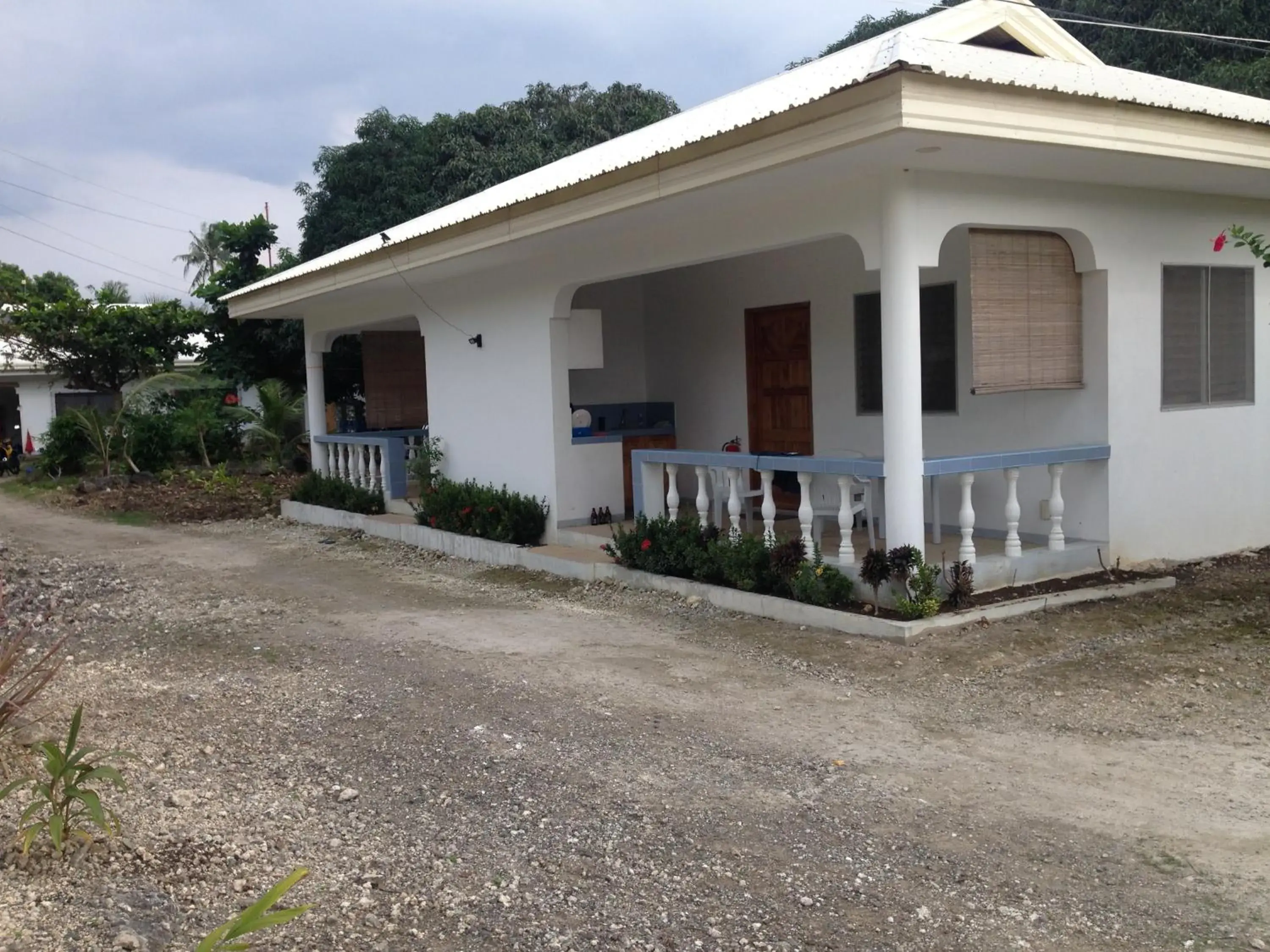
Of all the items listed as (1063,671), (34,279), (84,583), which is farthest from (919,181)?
(34,279)

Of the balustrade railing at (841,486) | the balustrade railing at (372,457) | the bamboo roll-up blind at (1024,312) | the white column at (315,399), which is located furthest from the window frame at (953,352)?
the white column at (315,399)

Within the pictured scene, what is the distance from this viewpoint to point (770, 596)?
775cm

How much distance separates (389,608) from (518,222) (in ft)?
10.4

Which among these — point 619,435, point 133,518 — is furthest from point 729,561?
point 133,518

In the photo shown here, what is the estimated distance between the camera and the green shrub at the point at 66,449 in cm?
2109

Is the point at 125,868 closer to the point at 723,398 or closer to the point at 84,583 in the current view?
the point at 84,583

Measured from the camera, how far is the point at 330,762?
5.04 meters

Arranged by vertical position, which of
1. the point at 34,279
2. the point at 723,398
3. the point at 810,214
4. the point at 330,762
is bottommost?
the point at 330,762

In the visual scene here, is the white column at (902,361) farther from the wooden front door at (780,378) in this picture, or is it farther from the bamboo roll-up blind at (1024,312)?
the wooden front door at (780,378)

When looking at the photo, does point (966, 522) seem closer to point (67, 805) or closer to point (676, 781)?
point (676, 781)

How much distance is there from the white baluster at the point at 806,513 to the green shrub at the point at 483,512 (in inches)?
137

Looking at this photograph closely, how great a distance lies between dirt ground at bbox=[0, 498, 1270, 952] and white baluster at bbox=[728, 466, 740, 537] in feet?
2.63

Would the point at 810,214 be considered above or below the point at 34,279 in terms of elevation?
below

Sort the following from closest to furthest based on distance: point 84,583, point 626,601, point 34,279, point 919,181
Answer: point 919,181 → point 626,601 → point 84,583 → point 34,279
